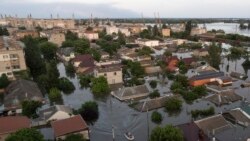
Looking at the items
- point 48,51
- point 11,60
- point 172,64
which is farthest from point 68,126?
point 48,51

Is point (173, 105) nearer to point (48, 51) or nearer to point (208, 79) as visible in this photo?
point (208, 79)

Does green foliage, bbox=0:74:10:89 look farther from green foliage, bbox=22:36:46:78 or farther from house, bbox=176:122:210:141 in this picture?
house, bbox=176:122:210:141

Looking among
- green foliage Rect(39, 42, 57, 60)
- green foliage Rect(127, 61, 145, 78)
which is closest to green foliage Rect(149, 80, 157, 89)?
green foliage Rect(127, 61, 145, 78)

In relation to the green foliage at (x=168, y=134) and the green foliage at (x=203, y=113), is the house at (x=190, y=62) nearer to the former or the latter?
the green foliage at (x=203, y=113)

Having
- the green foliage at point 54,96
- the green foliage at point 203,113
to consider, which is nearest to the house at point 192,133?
the green foliage at point 203,113

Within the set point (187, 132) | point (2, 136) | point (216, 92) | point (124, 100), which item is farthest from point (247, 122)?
point (2, 136)

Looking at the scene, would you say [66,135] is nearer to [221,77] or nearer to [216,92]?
[216,92]
